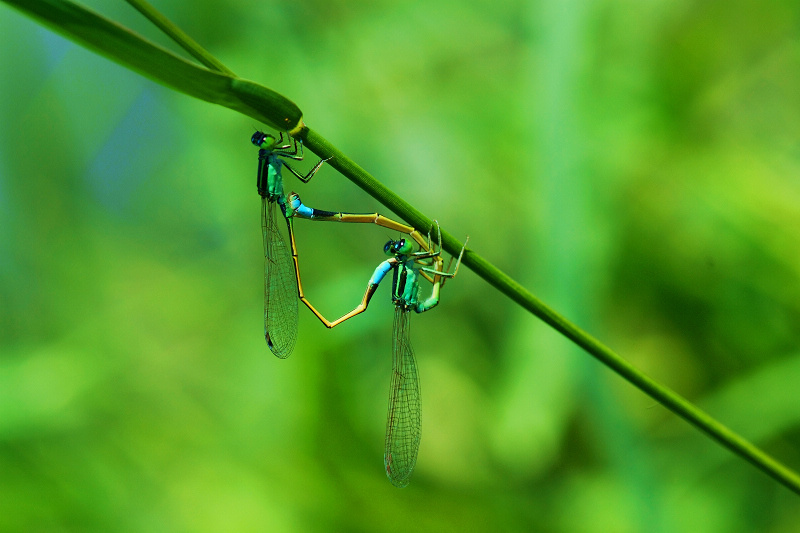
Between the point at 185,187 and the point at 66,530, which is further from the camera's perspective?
the point at 185,187

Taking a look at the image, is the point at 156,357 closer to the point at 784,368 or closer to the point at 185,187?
the point at 185,187

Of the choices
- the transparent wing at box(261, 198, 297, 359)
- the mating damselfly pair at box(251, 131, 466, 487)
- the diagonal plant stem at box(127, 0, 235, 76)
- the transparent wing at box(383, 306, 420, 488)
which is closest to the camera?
the diagonal plant stem at box(127, 0, 235, 76)

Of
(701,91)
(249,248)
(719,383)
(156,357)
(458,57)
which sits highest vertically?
(458,57)

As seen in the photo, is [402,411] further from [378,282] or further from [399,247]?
[399,247]

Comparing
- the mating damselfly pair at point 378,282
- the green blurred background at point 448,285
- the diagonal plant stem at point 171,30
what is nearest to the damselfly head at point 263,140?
the mating damselfly pair at point 378,282

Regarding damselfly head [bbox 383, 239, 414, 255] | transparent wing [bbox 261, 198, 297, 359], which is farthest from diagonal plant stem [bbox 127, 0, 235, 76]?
transparent wing [bbox 261, 198, 297, 359]

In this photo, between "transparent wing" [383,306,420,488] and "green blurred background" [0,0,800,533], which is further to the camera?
"green blurred background" [0,0,800,533]

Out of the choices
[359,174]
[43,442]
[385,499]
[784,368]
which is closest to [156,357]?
[43,442]

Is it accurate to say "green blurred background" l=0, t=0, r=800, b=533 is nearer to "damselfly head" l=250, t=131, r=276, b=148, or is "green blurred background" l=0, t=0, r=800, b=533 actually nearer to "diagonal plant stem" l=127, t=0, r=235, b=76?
"damselfly head" l=250, t=131, r=276, b=148
